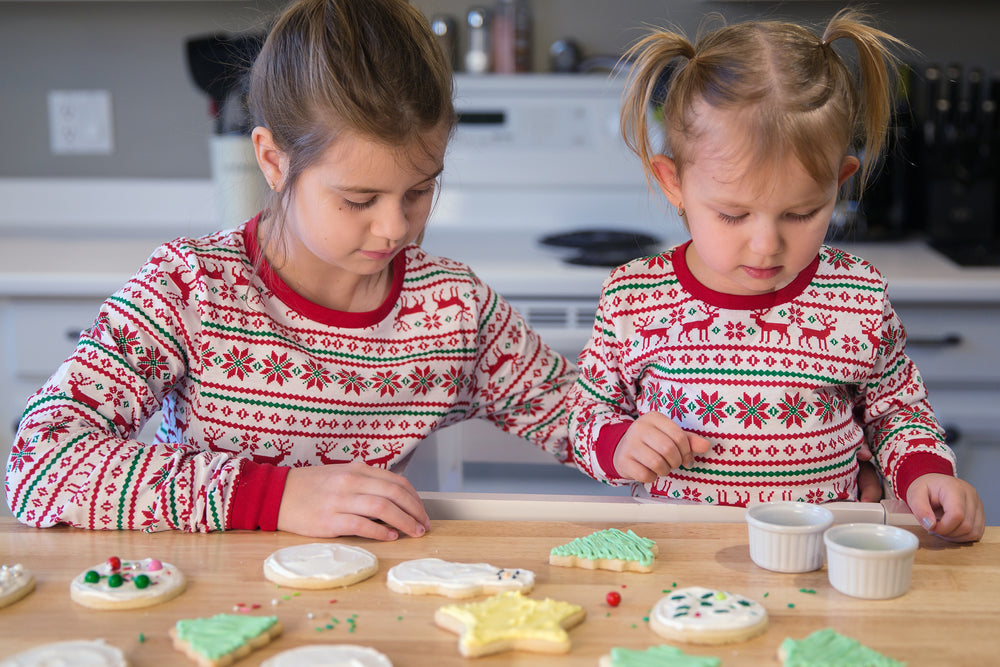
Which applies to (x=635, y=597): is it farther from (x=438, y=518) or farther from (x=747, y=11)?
(x=747, y=11)

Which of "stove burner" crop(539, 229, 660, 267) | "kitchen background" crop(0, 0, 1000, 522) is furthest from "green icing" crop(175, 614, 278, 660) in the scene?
"stove burner" crop(539, 229, 660, 267)

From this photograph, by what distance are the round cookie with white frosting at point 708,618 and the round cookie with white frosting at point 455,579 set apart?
0.38ft

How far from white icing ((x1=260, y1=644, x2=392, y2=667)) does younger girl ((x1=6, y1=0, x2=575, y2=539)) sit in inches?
8.0

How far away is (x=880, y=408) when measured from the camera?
1.13 m

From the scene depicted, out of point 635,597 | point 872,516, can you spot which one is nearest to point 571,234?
point 872,516

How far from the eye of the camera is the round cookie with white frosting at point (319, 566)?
800mm

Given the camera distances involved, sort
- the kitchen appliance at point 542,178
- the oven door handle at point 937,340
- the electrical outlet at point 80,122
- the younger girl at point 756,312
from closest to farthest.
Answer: the younger girl at point 756,312 < the oven door handle at point 937,340 < the kitchen appliance at point 542,178 < the electrical outlet at point 80,122

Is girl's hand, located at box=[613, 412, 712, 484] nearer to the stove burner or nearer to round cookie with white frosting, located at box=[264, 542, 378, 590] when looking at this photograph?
round cookie with white frosting, located at box=[264, 542, 378, 590]

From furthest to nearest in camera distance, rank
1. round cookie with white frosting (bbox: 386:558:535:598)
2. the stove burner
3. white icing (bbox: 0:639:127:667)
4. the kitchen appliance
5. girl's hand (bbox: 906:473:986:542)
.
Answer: the kitchen appliance → the stove burner → girl's hand (bbox: 906:473:986:542) → round cookie with white frosting (bbox: 386:558:535:598) → white icing (bbox: 0:639:127:667)

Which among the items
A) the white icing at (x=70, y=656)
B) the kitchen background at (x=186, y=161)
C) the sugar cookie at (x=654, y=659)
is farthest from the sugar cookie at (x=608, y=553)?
the kitchen background at (x=186, y=161)

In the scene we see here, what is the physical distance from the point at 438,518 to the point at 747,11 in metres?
1.71

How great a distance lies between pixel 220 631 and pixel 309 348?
46 centimetres

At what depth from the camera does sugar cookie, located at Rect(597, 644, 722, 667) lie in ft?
2.22

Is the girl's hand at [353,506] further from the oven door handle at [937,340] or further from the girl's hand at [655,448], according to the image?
the oven door handle at [937,340]
